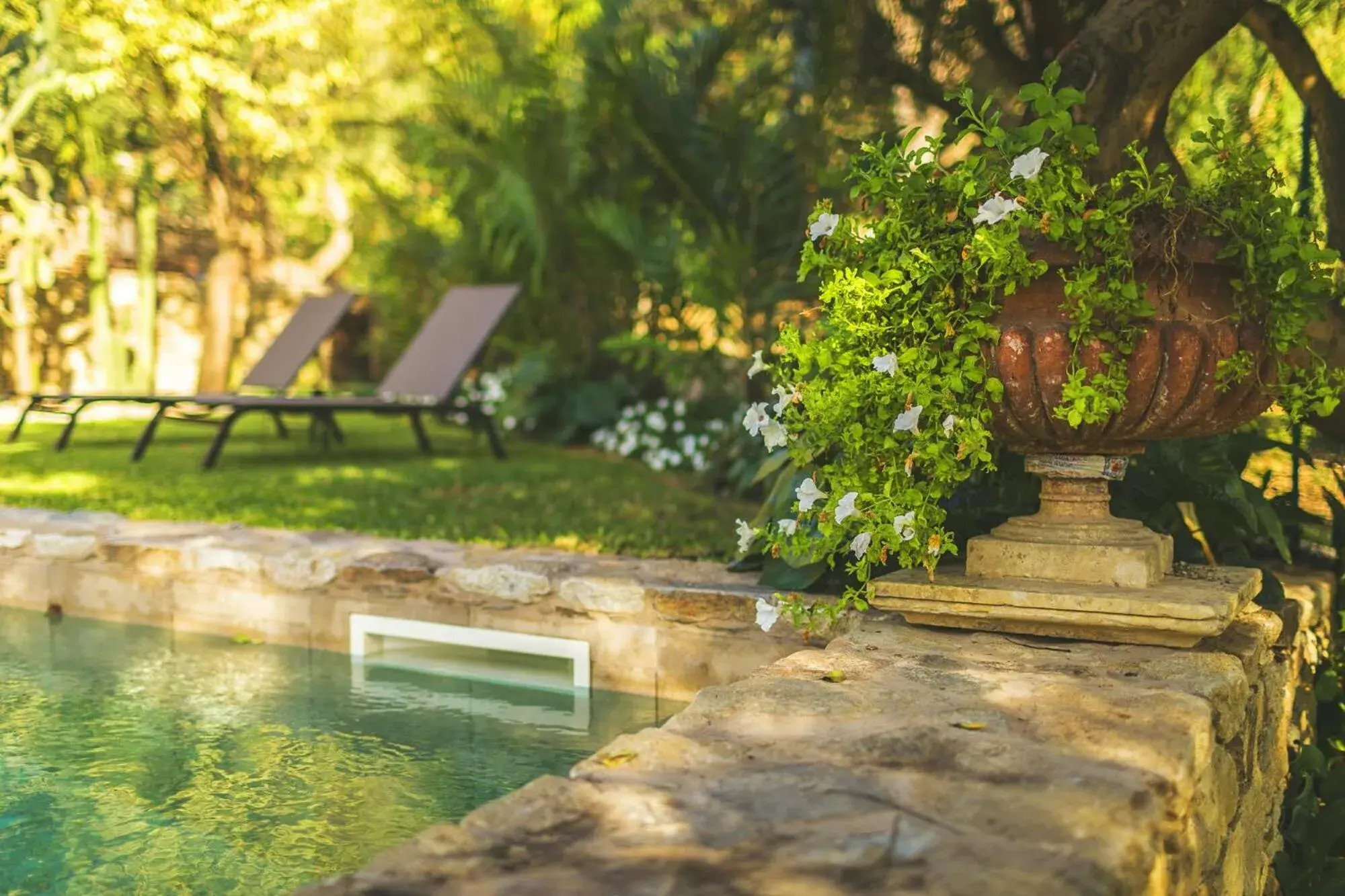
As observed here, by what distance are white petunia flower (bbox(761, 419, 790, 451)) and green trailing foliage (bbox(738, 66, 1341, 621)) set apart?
0.10 metres

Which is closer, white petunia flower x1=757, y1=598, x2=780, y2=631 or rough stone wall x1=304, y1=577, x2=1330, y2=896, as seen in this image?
rough stone wall x1=304, y1=577, x2=1330, y2=896

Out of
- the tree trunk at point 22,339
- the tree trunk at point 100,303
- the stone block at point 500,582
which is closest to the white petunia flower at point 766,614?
the stone block at point 500,582

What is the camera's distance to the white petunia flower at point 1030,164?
2443 mm

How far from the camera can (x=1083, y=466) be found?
2725 millimetres

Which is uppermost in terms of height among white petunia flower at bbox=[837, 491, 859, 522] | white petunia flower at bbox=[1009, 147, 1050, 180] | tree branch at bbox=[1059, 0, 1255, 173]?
tree branch at bbox=[1059, 0, 1255, 173]

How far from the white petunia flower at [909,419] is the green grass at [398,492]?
189cm

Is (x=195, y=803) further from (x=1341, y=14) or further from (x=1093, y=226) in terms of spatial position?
(x=1341, y=14)

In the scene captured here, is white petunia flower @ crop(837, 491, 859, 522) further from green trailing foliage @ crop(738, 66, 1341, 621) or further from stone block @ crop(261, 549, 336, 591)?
stone block @ crop(261, 549, 336, 591)

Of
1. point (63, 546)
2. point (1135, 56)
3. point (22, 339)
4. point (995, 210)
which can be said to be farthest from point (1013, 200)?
point (22, 339)

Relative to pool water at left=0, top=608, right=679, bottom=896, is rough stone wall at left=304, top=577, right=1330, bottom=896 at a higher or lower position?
higher

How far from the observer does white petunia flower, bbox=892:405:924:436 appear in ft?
8.14

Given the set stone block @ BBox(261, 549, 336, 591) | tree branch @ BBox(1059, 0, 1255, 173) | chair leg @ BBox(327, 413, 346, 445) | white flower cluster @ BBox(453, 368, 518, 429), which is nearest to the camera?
tree branch @ BBox(1059, 0, 1255, 173)

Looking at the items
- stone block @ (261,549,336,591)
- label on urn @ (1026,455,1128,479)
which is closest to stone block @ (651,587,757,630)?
label on urn @ (1026,455,1128,479)

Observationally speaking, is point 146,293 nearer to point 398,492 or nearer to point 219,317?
point 219,317
